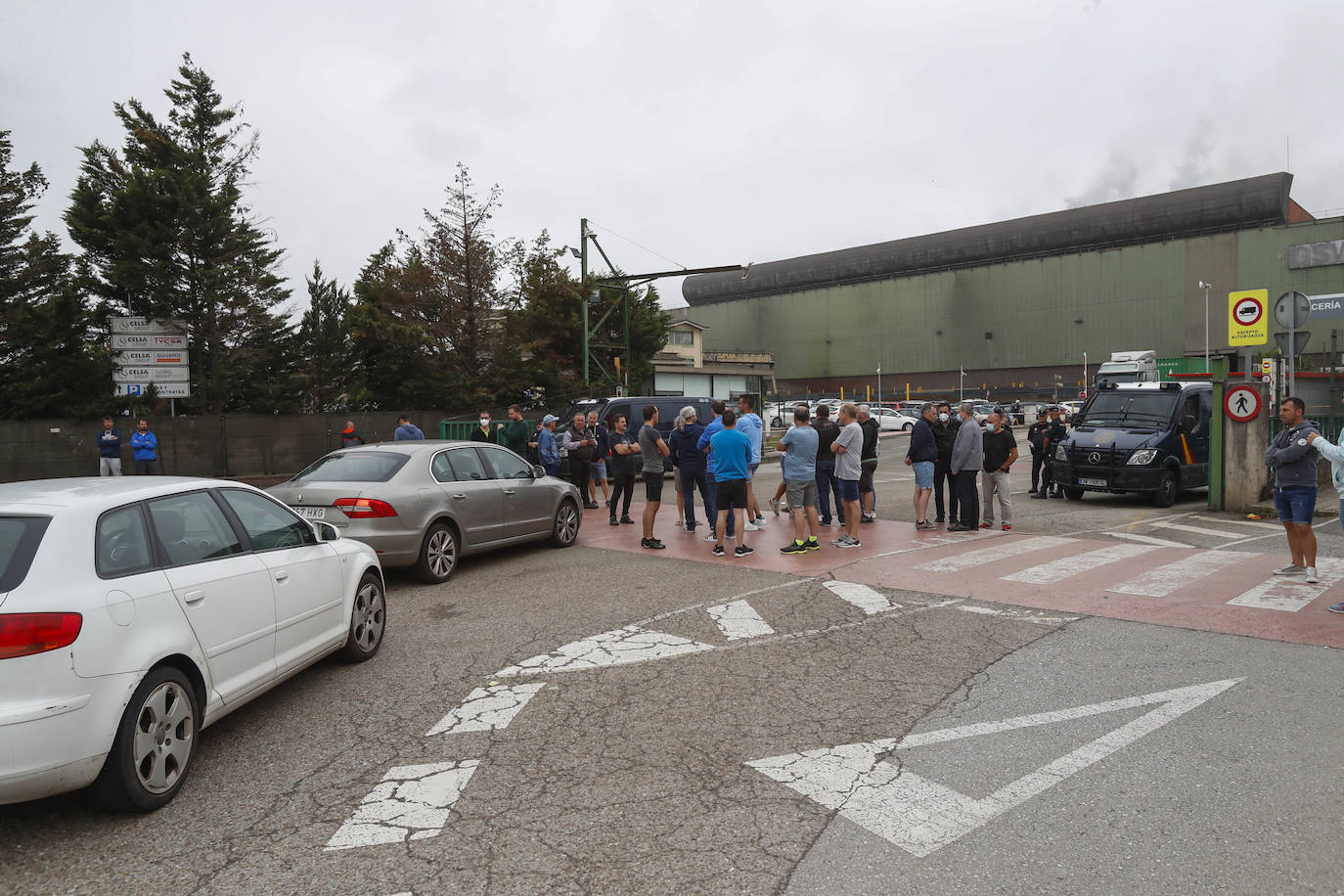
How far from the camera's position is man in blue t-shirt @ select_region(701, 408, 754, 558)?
33.4ft

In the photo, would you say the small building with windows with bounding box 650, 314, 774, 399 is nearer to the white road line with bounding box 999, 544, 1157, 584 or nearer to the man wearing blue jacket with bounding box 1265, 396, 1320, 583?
the white road line with bounding box 999, 544, 1157, 584

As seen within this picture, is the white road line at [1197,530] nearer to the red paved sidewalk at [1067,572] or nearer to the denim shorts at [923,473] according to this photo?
the red paved sidewalk at [1067,572]

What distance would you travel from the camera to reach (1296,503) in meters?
8.12

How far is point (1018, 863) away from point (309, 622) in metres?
4.08

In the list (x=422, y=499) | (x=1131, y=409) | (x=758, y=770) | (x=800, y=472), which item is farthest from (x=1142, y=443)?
(x=758, y=770)

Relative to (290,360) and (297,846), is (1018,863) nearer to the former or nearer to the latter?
(297,846)

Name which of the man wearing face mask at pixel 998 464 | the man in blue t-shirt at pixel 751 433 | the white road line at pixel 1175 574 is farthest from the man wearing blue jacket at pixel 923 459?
the white road line at pixel 1175 574

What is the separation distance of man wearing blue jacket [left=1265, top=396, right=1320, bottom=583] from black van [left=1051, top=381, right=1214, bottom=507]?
22.4 feet

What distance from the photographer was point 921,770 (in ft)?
13.8

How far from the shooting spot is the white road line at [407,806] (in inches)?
144

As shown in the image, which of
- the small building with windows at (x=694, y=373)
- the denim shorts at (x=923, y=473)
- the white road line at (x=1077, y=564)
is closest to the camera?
the white road line at (x=1077, y=564)

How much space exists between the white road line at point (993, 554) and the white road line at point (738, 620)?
2.75 metres

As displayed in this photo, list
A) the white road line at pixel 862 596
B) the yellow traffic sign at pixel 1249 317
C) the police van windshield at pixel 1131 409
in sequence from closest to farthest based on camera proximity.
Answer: the white road line at pixel 862 596 → the yellow traffic sign at pixel 1249 317 → the police van windshield at pixel 1131 409

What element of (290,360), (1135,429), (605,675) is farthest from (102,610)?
(290,360)
